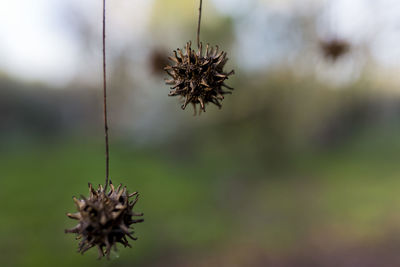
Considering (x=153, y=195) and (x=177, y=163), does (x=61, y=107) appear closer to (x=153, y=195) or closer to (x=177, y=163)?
(x=177, y=163)

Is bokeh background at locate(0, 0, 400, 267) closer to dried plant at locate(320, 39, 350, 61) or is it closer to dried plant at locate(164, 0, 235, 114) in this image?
dried plant at locate(320, 39, 350, 61)

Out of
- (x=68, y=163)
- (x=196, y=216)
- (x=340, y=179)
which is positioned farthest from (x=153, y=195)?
(x=340, y=179)

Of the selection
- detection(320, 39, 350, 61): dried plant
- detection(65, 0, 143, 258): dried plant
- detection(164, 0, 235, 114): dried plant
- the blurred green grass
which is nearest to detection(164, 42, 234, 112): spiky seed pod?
detection(164, 0, 235, 114): dried plant

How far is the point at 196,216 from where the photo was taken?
532 centimetres

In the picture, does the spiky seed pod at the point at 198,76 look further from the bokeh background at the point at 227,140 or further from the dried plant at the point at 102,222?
the bokeh background at the point at 227,140

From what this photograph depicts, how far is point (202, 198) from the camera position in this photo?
5.83m

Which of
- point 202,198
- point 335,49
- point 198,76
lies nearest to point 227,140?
point 202,198

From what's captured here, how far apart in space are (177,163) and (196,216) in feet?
6.64

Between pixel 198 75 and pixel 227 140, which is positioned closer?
pixel 198 75

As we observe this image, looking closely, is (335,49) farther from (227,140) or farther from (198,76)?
(227,140)

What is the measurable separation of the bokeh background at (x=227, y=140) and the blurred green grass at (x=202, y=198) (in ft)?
0.09

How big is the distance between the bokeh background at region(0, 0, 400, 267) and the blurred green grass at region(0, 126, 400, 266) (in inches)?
1.1

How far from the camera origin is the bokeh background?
4461mm

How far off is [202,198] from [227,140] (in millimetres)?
1800
